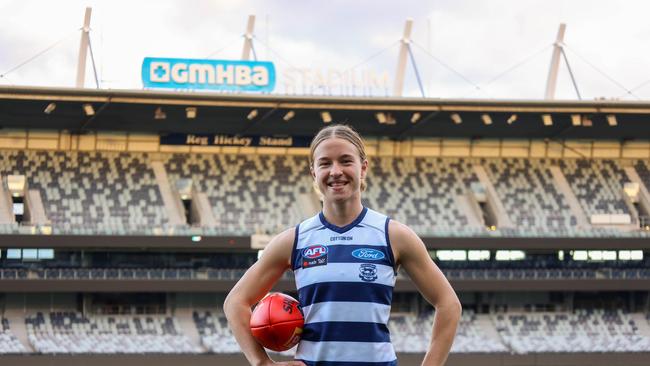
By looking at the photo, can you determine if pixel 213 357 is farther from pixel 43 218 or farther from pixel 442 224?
pixel 442 224

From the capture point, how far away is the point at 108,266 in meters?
52.4

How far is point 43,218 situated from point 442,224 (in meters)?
17.5

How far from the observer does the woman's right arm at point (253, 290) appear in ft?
20.2

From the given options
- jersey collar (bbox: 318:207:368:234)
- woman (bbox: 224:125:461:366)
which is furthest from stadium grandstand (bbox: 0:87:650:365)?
jersey collar (bbox: 318:207:368:234)

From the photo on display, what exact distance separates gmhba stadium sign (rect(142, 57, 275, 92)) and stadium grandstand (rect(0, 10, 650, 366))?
96mm

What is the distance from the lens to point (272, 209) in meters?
55.3

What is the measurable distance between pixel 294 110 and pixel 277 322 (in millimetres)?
48646

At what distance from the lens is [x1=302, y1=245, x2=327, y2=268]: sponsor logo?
19.5 feet

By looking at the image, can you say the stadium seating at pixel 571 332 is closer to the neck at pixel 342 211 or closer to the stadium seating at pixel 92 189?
the stadium seating at pixel 92 189

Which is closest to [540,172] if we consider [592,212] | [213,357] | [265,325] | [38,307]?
[592,212]

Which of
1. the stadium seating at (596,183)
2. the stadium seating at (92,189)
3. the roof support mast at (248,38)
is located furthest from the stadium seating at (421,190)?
the stadium seating at (92,189)

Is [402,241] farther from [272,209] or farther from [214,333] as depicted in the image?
[272,209]

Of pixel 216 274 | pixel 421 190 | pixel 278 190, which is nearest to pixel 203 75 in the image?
pixel 278 190

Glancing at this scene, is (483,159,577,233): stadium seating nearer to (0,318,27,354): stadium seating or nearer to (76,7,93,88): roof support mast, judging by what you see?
(76,7,93,88): roof support mast
